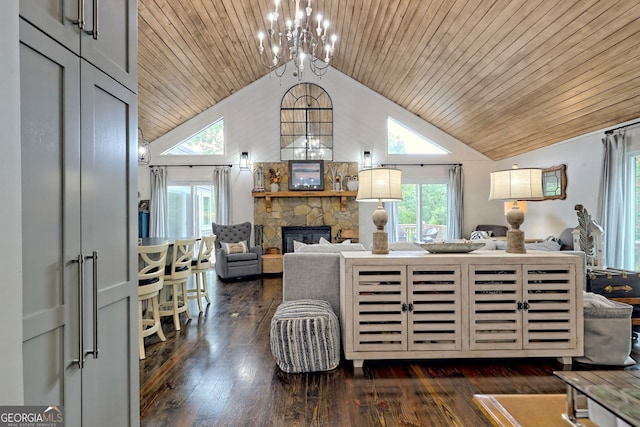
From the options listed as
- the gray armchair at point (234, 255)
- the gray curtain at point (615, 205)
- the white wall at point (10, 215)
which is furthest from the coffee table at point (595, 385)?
the gray armchair at point (234, 255)

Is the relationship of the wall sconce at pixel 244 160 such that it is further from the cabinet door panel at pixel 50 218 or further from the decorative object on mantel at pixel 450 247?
the cabinet door panel at pixel 50 218

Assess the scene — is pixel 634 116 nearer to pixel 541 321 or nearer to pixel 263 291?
pixel 541 321

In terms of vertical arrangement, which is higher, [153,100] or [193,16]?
[193,16]

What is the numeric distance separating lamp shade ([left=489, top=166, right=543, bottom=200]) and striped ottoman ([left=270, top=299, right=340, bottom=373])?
180 centimetres

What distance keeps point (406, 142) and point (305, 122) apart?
2373 mm

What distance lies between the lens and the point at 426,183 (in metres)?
7.96

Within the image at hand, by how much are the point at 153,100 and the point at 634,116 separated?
24.4 feet

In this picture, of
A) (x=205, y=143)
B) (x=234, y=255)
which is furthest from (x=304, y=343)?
(x=205, y=143)

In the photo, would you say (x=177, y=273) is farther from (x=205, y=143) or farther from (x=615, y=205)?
(x=615, y=205)

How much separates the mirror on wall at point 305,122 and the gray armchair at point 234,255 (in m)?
2.02

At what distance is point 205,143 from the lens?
7.88 m

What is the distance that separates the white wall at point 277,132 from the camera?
7.80 m

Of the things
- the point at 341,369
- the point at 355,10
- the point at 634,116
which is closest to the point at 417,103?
the point at 355,10

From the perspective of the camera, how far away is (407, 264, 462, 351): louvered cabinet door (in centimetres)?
269
